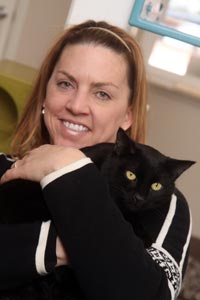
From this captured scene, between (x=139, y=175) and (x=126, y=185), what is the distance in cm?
4

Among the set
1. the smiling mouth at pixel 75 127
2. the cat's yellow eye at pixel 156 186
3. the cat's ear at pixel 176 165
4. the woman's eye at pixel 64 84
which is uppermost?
the woman's eye at pixel 64 84

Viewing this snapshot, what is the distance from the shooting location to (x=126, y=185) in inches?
38.7

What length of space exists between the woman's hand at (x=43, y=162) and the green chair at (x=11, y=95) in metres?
0.71

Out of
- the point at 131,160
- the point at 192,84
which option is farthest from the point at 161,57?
the point at 131,160

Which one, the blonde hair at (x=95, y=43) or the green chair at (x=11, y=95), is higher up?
the blonde hair at (x=95, y=43)

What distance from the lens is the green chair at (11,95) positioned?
1634 mm

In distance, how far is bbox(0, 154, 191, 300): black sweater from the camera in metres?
0.72

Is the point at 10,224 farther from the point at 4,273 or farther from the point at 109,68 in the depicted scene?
the point at 109,68

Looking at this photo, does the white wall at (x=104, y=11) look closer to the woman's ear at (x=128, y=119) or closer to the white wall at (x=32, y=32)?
the woman's ear at (x=128, y=119)

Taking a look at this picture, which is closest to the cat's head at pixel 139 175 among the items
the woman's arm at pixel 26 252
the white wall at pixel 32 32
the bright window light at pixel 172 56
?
the woman's arm at pixel 26 252

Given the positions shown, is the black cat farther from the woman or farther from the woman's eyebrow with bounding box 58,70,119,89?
the woman's eyebrow with bounding box 58,70,119,89

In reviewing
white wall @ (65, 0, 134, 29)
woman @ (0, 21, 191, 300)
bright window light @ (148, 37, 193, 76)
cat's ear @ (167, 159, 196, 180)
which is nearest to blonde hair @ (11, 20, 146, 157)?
woman @ (0, 21, 191, 300)

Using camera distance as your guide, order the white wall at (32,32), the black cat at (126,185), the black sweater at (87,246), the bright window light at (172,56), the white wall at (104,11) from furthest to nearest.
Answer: the white wall at (32,32) < the bright window light at (172,56) < the white wall at (104,11) < the black cat at (126,185) < the black sweater at (87,246)

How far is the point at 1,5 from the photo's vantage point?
8.25 feet
